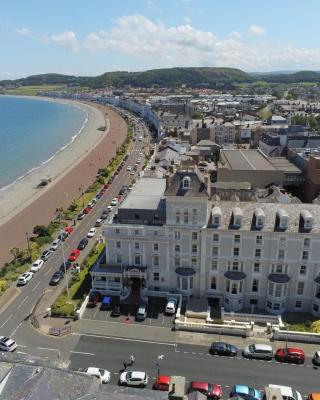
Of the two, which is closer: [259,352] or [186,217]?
[259,352]

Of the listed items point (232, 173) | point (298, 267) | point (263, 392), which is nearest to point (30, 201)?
point (232, 173)

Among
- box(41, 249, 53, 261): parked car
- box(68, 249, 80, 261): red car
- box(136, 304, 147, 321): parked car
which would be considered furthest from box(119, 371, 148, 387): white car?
box(41, 249, 53, 261): parked car

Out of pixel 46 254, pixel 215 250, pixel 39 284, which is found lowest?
pixel 39 284

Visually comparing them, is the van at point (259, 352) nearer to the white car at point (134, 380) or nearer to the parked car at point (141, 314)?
the white car at point (134, 380)

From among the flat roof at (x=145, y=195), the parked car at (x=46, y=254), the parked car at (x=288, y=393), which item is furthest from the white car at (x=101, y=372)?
the parked car at (x=46, y=254)

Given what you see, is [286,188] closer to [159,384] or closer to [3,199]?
[159,384]

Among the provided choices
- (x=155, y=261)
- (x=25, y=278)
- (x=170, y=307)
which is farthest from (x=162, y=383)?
(x=25, y=278)

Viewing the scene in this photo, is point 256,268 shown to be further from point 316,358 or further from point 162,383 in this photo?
point 162,383
